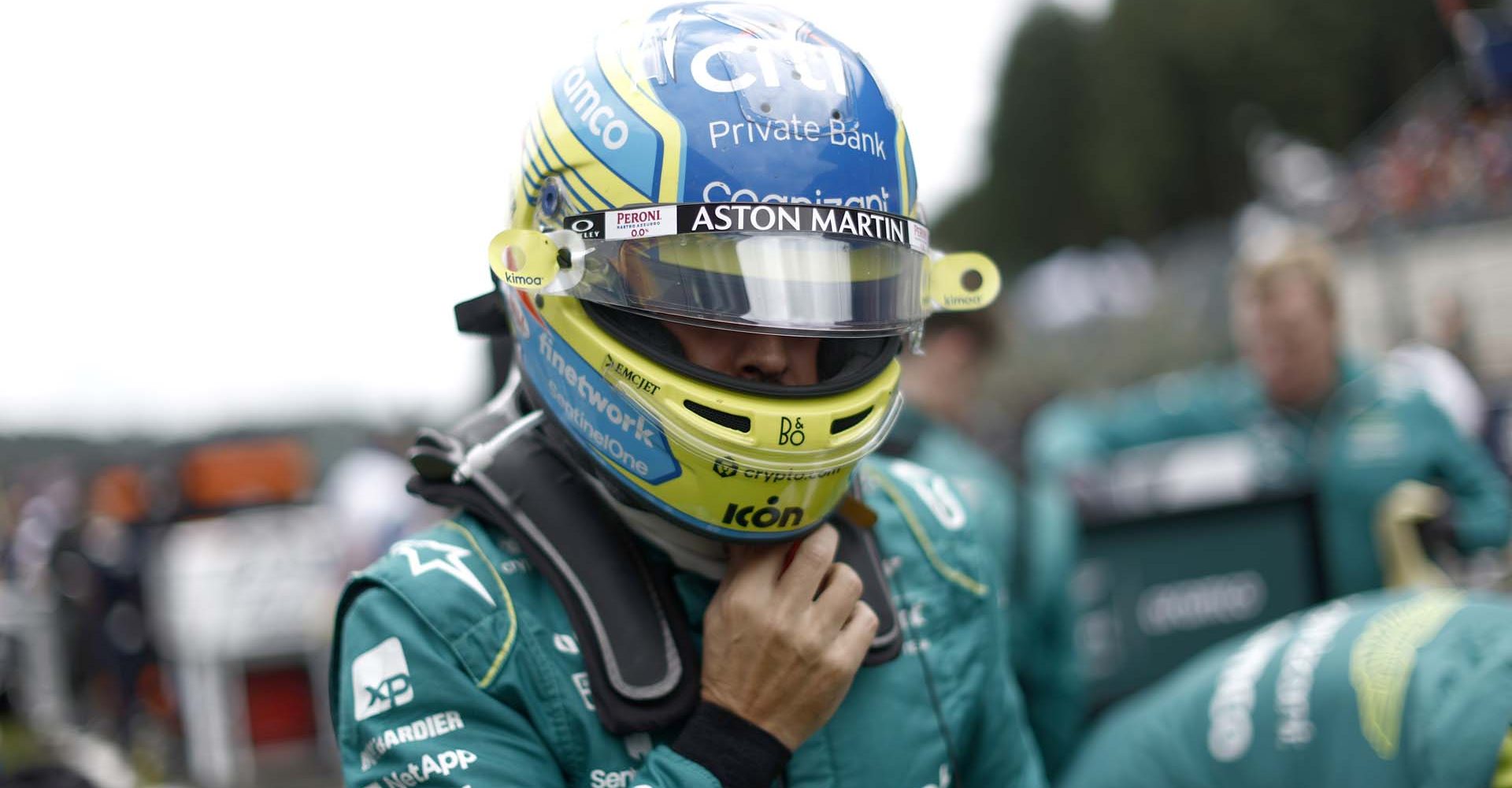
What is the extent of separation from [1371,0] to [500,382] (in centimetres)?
2244

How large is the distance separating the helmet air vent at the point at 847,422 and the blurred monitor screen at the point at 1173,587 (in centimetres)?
365

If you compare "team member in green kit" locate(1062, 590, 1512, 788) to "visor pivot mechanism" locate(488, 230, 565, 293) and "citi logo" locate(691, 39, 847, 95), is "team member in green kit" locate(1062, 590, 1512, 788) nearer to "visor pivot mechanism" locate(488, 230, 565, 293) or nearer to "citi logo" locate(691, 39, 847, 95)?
"citi logo" locate(691, 39, 847, 95)

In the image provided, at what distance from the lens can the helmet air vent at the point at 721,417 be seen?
4.85ft

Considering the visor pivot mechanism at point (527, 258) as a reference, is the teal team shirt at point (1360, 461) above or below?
below

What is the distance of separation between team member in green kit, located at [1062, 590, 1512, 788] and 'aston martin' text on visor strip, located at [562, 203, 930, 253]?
1283mm

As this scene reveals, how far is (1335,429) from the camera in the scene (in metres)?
4.46

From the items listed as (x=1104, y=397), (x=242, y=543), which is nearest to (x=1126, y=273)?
(x=1104, y=397)

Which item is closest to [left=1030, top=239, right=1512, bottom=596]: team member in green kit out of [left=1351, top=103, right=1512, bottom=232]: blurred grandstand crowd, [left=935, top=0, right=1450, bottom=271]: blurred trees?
[left=1351, top=103, right=1512, bottom=232]: blurred grandstand crowd

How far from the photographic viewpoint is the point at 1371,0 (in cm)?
2127

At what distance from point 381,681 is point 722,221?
0.66 m

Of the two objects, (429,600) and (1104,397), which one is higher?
(429,600)

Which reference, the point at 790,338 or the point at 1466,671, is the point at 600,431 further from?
the point at 1466,671

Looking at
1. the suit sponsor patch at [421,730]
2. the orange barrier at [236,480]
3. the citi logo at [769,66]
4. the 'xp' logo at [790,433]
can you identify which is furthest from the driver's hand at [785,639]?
the orange barrier at [236,480]

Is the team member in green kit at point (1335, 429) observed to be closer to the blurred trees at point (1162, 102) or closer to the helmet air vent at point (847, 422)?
the helmet air vent at point (847, 422)
